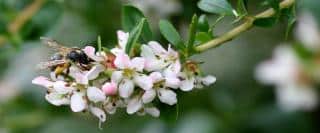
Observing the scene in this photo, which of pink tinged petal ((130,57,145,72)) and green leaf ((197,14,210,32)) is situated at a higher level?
green leaf ((197,14,210,32))

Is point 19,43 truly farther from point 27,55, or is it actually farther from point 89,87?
point 27,55

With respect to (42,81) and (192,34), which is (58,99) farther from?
(192,34)

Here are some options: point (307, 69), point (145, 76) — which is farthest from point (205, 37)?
point (307, 69)

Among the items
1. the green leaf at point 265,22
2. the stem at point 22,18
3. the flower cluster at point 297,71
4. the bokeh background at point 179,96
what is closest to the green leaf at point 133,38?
the green leaf at point 265,22

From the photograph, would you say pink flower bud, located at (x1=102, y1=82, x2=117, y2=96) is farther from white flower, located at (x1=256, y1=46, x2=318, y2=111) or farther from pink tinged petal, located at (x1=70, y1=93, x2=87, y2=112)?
white flower, located at (x1=256, y1=46, x2=318, y2=111)

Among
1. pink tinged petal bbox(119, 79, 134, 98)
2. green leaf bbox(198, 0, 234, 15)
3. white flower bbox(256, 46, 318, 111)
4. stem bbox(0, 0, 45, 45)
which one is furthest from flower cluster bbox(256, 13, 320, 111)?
pink tinged petal bbox(119, 79, 134, 98)

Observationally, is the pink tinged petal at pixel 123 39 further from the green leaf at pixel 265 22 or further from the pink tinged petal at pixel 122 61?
the green leaf at pixel 265 22

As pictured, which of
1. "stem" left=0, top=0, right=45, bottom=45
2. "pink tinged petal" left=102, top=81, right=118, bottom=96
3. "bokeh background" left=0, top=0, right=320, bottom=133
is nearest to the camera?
"pink tinged petal" left=102, top=81, right=118, bottom=96
